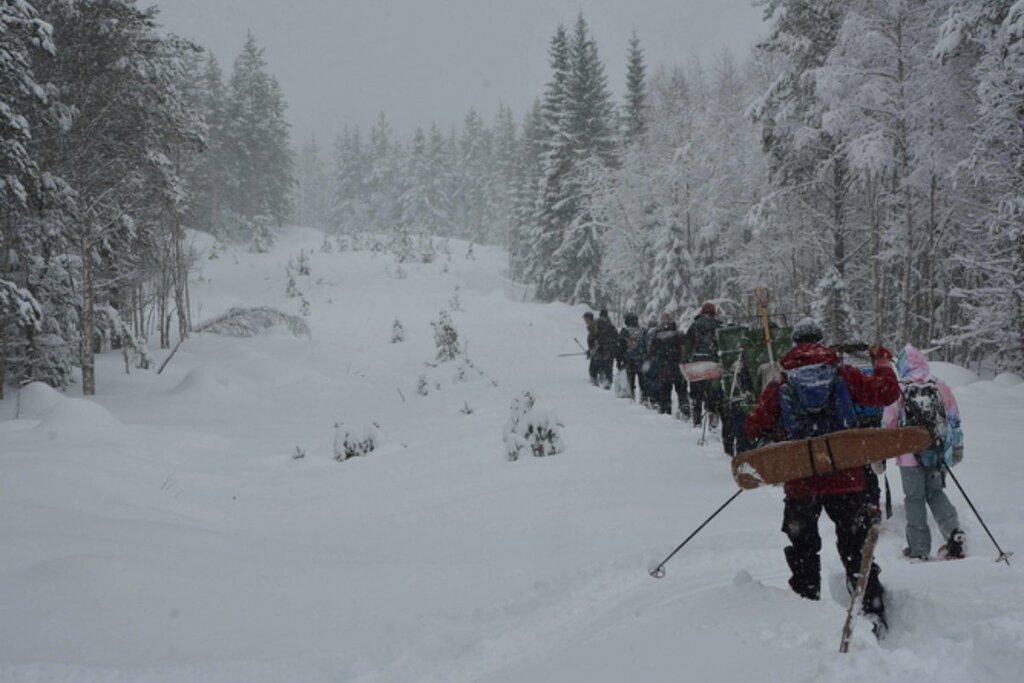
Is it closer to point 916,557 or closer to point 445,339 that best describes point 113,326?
point 445,339

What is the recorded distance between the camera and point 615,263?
32.7m

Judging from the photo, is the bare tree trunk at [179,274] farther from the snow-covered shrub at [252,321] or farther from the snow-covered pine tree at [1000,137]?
the snow-covered pine tree at [1000,137]

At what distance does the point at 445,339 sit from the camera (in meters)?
23.2

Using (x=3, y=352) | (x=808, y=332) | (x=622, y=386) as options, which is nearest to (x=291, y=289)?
(x=3, y=352)

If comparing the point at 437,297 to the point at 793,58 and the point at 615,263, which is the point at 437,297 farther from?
the point at 793,58

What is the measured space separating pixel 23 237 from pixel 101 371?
5791 mm

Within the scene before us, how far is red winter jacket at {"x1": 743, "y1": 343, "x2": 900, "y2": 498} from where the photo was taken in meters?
4.02

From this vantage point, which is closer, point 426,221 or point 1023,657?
point 1023,657

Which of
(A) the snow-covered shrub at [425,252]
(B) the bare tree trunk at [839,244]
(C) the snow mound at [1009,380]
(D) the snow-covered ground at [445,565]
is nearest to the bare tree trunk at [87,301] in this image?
(D) the snow-covered ground at [445,565]

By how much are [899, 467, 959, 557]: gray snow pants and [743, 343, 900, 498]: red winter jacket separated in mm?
1861

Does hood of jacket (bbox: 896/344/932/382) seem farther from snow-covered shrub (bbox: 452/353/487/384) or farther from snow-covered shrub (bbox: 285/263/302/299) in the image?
snow-covered shrub (bbox: 285/263/302/299)

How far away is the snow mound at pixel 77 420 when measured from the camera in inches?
393

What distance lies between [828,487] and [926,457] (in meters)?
2.12

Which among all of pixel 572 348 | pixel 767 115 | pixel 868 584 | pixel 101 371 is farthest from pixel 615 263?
pixel 868 584
